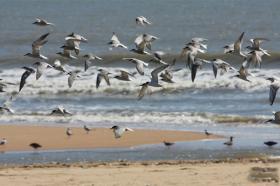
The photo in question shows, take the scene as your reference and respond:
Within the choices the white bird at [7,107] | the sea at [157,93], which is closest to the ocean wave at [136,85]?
the sea at [157,93]

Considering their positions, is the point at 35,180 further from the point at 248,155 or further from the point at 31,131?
the point at 31,131

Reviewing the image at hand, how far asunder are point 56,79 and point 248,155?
42.3 ft

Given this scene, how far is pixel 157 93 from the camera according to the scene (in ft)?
78.2

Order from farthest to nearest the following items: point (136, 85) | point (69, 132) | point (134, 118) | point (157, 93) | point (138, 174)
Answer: point (136, 85) < point (157, 93) < point (134, 118) < point (69, 132) < point (138, 174)

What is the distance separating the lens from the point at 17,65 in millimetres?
30641

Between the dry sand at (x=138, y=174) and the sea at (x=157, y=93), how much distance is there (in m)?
1.21

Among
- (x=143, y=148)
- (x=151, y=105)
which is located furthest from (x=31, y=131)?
(x=151, y=105)

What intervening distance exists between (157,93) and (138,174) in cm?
1116

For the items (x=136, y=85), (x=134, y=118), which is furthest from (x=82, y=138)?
(x=136, y=85)

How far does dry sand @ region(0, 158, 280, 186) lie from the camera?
1208 centimetres

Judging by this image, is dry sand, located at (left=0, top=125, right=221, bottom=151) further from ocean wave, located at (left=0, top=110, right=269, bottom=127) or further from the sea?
ocean wave, located at (left=0, top=110, right=269, bottom=127)

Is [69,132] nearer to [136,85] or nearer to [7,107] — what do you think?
[7,107]

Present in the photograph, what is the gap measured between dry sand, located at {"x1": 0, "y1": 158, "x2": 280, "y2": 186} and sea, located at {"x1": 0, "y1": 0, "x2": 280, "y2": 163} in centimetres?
121

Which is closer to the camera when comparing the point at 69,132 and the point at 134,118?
the point at 69,132
